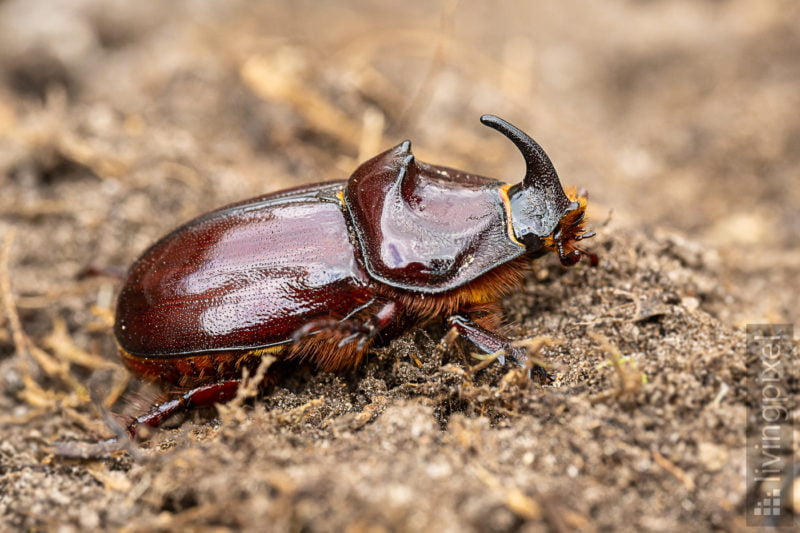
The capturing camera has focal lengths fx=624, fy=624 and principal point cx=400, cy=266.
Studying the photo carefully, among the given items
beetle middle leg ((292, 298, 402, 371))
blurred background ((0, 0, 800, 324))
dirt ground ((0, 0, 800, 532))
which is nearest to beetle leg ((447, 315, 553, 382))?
dirt ground ((0, 0, 800, 532))

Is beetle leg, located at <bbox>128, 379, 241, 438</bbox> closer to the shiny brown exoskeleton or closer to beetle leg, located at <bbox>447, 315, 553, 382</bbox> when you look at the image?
the shiny brown exoskeleton

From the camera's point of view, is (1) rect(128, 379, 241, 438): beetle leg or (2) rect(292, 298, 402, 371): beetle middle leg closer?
(2) rect(292, 298, 402, 371): beetle middle leg

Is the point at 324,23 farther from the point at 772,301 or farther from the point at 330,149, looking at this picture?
the point at 772,301

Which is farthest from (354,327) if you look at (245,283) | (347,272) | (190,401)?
(190,401)

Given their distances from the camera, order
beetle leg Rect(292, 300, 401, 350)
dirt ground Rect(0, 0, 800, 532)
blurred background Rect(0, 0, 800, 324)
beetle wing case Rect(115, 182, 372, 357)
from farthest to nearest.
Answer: blurred background Rect(0, 0, 800, 324)
beetle wing case Rect(115, 182, 372, 357)
beetle leg Rect(292, 300, 401, 350)
dirt ground Rect(0, 0, 800, 532)

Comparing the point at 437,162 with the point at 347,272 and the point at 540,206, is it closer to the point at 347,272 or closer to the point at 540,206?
the point at 540,206
